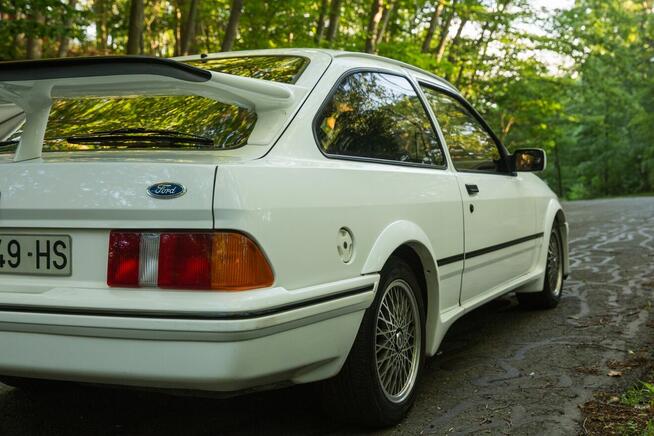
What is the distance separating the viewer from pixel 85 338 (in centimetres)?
264

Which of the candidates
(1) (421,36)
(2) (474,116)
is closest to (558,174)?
(1) (421,36)

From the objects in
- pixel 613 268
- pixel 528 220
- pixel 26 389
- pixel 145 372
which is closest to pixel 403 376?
pixel 145 372

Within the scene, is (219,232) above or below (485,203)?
above

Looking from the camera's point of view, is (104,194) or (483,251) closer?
(104,194)

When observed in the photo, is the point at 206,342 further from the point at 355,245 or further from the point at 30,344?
the point at 355,245

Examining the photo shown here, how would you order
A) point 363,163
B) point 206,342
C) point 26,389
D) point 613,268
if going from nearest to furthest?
point 206,342 < point 363,163 < point 26,389 < point 613,268

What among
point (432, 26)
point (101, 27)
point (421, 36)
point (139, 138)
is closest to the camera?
point (139, 138)

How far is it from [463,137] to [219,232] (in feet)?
8.74

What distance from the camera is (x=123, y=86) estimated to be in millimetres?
2838

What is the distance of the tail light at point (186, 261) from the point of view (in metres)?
2.62

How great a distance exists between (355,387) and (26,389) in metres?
Answer: 1.84

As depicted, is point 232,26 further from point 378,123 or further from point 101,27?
point 378,123

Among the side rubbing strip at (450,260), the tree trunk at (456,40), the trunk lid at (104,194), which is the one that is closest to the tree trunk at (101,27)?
the tree trunk at (456,40)

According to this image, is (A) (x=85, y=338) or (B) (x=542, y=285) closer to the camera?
(A) (x=85, y=338)
